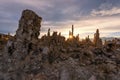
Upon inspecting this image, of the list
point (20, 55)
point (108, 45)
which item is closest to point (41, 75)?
point (20, 55)

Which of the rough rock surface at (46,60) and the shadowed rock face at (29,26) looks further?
the shadowed rock face at (29,26)

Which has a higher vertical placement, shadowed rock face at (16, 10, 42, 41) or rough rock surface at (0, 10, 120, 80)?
shadowed rock face at (16, 10, 42, 41)

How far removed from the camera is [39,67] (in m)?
41.4

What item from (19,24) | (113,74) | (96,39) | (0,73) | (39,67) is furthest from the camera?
(96,39)

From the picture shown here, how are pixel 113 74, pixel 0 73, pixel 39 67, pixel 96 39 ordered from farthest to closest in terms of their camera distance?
1. pixel 96 39
2. pixel 0 73
3. pixel 39 67
4. pixel 113 74

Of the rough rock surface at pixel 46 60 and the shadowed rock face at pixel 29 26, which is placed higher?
the shadowed rock face at pixel 29 26

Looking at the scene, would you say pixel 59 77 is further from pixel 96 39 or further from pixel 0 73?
pixel 96 39

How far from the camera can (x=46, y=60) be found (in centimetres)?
4244

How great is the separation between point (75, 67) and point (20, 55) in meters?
11.9

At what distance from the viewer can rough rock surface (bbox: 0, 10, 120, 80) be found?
1538 inches

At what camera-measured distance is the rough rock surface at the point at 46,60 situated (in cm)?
3906

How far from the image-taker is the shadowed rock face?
48.4 meters

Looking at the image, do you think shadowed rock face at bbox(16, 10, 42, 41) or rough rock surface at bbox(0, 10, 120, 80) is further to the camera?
shadowed rock face at bbox(16, 10, 42, 41)

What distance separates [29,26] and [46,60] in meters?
9.72
